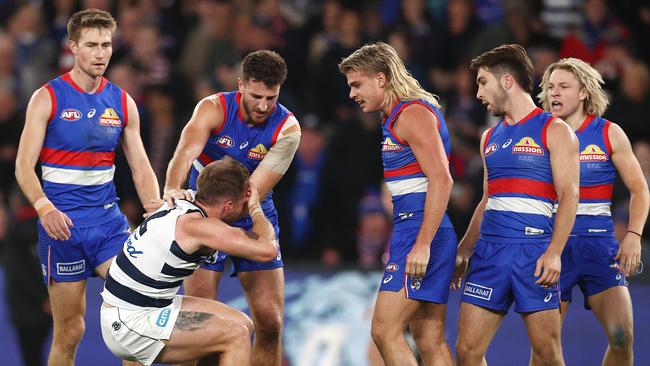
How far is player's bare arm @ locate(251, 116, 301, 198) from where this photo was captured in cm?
757

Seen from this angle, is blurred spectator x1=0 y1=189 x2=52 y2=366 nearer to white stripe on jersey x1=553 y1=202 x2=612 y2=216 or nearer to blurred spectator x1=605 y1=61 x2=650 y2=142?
white stripe on jersey x1=553 y1=202 x2=612 y2=216

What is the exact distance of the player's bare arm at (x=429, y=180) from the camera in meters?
6.75

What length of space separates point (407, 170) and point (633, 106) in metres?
5.29

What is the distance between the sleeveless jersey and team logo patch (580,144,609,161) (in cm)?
288

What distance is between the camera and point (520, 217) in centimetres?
692

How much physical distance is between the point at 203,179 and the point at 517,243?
2.14 meters

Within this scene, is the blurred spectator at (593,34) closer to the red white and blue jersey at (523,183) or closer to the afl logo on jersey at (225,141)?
the red white and blue jersey at (523,183)

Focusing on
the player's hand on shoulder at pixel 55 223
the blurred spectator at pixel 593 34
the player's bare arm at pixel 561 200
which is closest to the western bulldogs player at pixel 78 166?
the player's hand on shoulder at pixel 55 223

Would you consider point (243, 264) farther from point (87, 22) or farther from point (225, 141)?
point (87, 22)

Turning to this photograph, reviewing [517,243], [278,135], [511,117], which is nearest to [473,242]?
[517,243]

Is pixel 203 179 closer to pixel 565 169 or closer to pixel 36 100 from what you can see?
pixel 36 100

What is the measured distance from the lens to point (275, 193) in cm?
1143

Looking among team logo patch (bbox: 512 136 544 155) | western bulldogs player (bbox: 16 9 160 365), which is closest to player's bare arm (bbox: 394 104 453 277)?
team logo patch (bbox: 512 136 544 155)

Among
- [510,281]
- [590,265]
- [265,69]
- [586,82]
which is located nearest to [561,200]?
[510,281]
